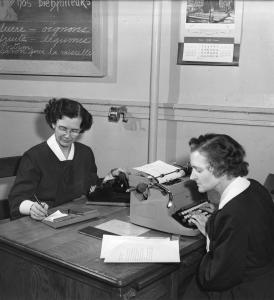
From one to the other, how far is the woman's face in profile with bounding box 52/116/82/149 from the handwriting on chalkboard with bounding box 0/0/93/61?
2.97 feet

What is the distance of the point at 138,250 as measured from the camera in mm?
1820

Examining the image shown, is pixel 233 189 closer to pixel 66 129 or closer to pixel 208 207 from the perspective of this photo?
pixel 208 207

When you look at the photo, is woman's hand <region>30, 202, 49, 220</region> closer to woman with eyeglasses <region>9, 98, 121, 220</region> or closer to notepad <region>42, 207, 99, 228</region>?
notepad <region>42, 207, 99, 228</region>

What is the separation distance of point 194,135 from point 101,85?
2.64 ft

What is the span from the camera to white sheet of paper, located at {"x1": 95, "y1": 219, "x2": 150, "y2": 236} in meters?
2.07

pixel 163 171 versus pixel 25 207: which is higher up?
pixel 163 171

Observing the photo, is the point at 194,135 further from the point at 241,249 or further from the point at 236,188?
the point at 241,249

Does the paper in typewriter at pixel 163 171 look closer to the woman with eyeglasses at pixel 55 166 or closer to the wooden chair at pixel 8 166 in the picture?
the woman with eyeglasses at pixel 55 166

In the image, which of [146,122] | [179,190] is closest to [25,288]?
[179,190]

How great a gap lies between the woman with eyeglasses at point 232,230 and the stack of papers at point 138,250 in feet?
0.51

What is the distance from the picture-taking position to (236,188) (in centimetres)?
190

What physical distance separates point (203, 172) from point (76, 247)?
638 millimetres

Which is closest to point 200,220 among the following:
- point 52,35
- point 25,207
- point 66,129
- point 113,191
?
point 113,191

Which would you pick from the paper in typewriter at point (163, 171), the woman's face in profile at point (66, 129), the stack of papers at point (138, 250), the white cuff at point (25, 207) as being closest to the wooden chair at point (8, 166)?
the woman's face in profile at point (66, 129)
